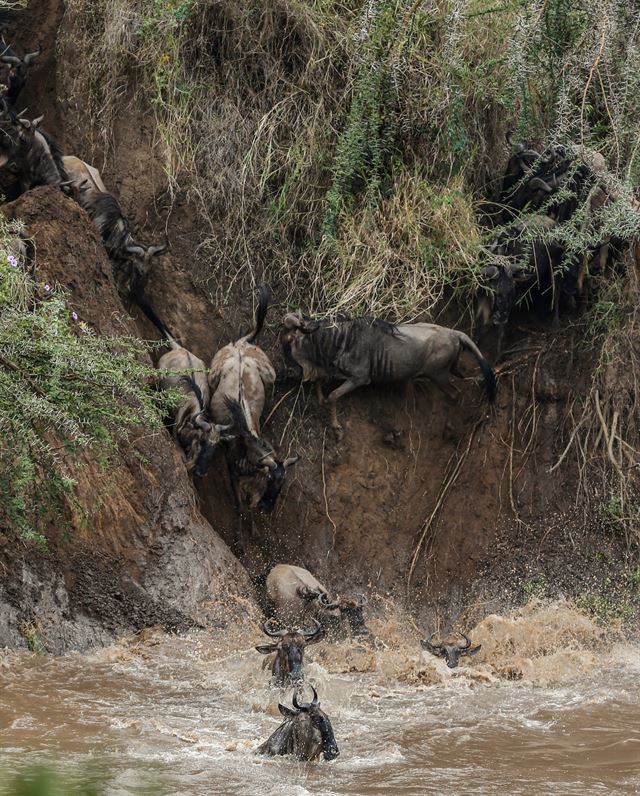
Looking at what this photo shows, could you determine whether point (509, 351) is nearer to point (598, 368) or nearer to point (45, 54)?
point (598, 368)

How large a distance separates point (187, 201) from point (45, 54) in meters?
2.27

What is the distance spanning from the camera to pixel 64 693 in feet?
23.7

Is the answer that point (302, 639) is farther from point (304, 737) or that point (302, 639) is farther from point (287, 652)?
point (304, 737)

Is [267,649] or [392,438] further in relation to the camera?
[392,438]

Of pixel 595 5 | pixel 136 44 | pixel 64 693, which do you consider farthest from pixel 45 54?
pixel 64 693

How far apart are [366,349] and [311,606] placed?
2387 mm

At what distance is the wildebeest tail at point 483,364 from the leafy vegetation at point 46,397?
11.8 feet

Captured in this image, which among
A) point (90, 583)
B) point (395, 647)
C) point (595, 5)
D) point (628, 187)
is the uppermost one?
point (595, 5)

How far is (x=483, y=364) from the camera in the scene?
10.6 m

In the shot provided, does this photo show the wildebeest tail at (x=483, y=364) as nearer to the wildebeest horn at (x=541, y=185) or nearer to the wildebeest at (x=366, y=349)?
the wildebeest at (x=366, y=349)

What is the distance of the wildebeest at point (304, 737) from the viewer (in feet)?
20.0

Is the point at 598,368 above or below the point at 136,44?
below

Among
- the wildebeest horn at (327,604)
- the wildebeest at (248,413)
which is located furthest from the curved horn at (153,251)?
the wildebeest horn at (327,604)

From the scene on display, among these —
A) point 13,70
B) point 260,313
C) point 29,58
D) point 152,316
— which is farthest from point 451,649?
point 29,58
